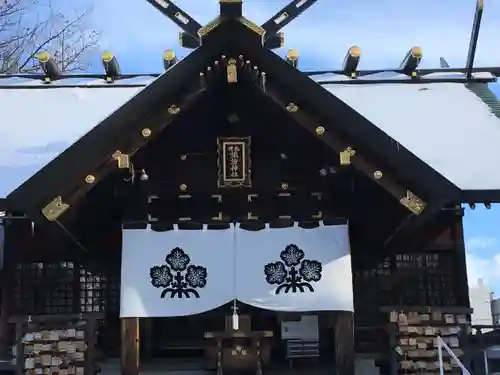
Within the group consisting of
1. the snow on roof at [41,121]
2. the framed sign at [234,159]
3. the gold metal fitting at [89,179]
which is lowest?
the gold metal fitting at [89,179]

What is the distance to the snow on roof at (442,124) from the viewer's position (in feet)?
28.7

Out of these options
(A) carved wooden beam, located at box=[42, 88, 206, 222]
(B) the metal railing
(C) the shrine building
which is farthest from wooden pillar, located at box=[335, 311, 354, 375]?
(A) carved wooden beam, located at box=[42, 88, 206, 222]

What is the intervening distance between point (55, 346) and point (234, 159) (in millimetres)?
3253

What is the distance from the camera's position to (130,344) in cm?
783

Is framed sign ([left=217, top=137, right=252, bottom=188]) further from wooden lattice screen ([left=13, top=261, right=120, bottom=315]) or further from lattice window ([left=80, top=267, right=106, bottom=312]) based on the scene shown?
lattice window ([left=80, top=267, right=106, bottom=312])

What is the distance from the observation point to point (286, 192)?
8594mm

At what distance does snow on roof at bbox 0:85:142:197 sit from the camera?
371 inches

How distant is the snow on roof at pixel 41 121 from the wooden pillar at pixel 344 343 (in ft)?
13.4

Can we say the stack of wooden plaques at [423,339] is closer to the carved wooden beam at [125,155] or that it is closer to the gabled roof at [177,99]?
the gabled roof at [177,99]

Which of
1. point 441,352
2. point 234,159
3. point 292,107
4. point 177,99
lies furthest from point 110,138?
point 441,352

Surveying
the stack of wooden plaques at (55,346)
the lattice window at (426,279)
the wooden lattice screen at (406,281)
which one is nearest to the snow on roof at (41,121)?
the stack of wooden plaques at (55,346)

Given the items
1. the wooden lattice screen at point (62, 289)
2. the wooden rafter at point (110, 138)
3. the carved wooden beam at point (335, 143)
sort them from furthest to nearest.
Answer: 1. the wooden lattice screen at point (62, 289)
2. the carved wooden beam at point (335, 143)
3. the wooden rafter at point (110, 138)

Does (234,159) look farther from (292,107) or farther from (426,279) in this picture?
(426,279)

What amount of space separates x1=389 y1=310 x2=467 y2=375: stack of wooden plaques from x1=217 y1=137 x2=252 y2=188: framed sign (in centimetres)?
264
